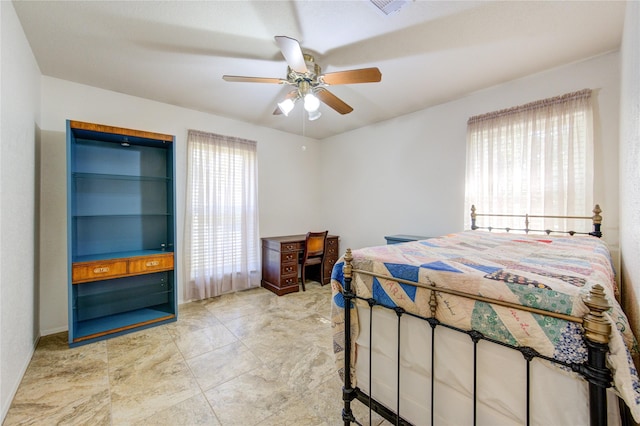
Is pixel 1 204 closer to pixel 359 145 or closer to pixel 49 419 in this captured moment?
pixel 49 419

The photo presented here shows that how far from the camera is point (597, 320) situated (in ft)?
2.31

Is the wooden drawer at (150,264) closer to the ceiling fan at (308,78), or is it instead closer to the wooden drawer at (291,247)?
the wooden drawer at (291,247)

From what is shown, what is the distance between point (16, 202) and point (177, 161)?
1.74m

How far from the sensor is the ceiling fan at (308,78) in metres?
1.85

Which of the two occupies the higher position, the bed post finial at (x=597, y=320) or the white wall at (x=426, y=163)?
the white wall at (x=426, y=163)

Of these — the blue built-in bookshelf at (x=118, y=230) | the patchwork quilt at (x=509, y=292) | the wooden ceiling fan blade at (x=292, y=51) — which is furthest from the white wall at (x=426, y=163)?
the blue built-in bookshelf at (x=118, y=230)

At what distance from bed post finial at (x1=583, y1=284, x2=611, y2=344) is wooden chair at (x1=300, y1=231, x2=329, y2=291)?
3.30m

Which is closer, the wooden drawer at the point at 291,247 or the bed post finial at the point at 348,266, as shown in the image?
the bed post finial at the point at 348,266

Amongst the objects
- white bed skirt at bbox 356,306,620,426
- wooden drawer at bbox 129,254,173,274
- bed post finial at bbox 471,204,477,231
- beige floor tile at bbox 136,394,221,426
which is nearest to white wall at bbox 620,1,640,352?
white bed skirt at bbox 356,306,620,426

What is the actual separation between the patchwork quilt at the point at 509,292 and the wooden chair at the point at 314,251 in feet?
7.82

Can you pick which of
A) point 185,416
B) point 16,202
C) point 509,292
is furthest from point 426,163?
point 16,202

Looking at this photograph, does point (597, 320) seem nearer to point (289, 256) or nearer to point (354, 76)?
point (354, 76)

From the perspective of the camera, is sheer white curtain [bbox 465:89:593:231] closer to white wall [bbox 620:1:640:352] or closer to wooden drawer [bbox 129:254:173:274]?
white wall [bbox 620:1:640:352]

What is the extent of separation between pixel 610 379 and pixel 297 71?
7.45 ft
